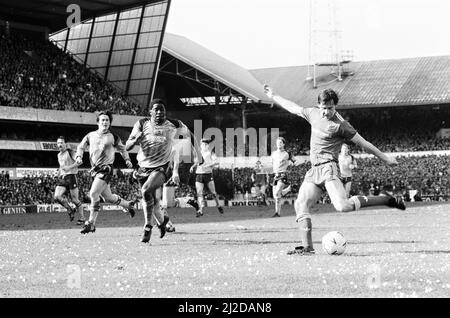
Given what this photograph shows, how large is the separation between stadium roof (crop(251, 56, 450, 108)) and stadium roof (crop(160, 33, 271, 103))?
3979mm

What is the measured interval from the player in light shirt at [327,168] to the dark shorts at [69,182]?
13.6 metres

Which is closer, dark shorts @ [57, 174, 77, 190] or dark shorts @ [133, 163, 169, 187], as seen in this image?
dark shorts @ [133, 163, 169, 187]

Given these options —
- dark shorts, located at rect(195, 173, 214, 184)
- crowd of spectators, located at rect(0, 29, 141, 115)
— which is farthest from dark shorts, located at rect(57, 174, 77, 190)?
crowd of spectators, located at rect(0, 29, 141, 115)

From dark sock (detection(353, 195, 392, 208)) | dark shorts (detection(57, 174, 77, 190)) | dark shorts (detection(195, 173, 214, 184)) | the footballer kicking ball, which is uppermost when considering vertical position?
dark shorts (detection(195, 173, 214, 184))

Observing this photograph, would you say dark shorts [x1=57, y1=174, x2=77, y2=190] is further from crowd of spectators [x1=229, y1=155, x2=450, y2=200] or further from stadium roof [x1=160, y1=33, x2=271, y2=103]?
stadium roof [x1=160, y1=33, x2=271, y2=103]

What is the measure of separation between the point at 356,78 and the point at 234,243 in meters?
59.3

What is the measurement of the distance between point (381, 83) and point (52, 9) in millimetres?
28699

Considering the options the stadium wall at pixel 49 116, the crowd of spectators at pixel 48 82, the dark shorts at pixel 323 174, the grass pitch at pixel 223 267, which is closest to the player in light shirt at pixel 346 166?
the grass pitch at pixel 223 267

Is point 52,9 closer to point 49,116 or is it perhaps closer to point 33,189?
point 49,116

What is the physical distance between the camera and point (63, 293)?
7633 mm

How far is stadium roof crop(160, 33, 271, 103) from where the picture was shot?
6278cm

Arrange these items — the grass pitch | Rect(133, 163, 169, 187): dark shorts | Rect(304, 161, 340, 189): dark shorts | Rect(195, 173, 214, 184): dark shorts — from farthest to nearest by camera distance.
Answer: Rect(195, 173, 214, 184): dark shorts < Rect(133, 163, 169, 187): dark shorts < Rect(304, 161, 340, 189): dark shorts < the grass pitch

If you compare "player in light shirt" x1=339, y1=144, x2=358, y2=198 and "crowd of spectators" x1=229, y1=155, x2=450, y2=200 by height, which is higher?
"crowd of spectators" x1=229, y1=155, x2=450, y2=200

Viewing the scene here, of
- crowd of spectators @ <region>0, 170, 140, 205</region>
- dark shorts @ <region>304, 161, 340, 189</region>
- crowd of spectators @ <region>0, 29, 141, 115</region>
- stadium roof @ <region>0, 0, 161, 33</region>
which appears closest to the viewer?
dark shorts @ <region>304, 161, 340, 189</region>
